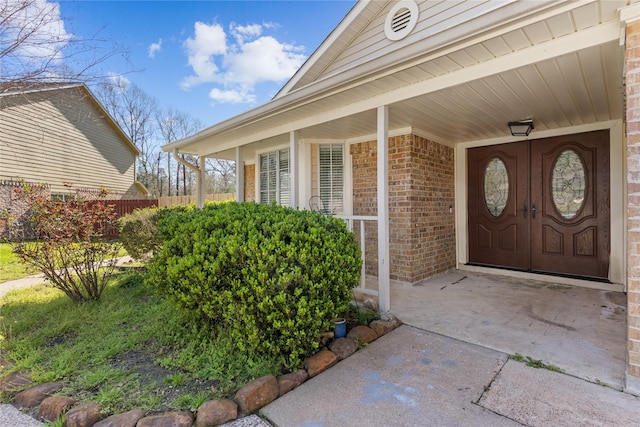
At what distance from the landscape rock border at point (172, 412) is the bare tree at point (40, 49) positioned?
117 inches

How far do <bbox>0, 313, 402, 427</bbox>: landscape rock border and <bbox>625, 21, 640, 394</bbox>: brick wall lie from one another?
1940 millimetres

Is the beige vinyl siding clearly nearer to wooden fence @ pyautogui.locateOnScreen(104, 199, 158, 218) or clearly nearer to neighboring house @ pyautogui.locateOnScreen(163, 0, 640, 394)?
wooden fence @ pyautogui.locateOnScreen(104, 199, 158, 218)

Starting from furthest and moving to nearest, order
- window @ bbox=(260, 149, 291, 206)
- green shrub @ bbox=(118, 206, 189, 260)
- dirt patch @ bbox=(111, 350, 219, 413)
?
window @ bbox=(260, 149, 291, 206) < green shrub @ bbox=(118, 206, 189, 260) < dirt patch @ bbox=(111, 350, 219, 413)

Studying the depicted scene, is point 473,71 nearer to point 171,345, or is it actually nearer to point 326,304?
point 326,304

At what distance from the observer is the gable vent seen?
4.56 metres

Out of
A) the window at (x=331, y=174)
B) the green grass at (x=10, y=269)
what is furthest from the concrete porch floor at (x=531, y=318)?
the green grass at (x=10, y=269)

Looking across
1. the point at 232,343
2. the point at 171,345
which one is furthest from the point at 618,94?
the point at 171,345

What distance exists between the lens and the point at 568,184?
4641mm

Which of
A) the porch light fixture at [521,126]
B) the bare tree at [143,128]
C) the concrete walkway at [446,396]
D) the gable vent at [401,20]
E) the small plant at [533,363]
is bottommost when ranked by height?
the concrete walkway at [446,396]

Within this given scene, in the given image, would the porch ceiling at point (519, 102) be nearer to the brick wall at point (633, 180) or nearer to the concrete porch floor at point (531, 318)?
the brick wall at point (633, 180)

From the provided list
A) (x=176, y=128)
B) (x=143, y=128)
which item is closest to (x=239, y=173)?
(x=143, y=128)

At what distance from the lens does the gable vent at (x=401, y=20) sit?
4.56 metres

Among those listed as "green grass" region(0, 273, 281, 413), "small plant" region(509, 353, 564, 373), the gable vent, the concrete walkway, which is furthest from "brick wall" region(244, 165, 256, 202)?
"small plant" region(509, 353, 564, 373)

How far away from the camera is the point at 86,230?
3.88 m
